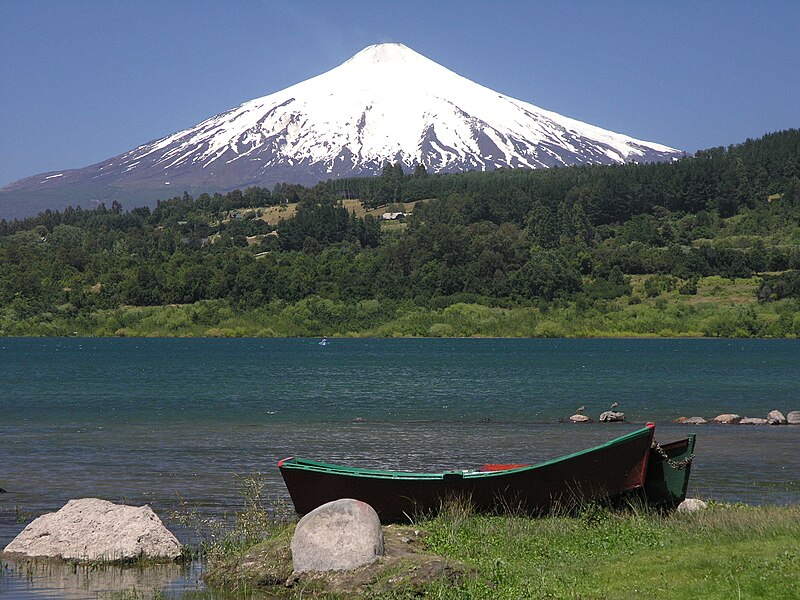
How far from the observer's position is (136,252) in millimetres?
185875

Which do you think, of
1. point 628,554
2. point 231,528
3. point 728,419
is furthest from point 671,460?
point 728,419

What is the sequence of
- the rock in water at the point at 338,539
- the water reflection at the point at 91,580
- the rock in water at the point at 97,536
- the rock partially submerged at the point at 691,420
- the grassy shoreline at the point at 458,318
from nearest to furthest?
1. the rock in water at the point at 338,539
2. the water reflection at the point at 91,580
3. the rock in water at the point at 97,536
4. the rock partially submerged at the point at 691,420
5. the grassy shoreline at the point at 458,318

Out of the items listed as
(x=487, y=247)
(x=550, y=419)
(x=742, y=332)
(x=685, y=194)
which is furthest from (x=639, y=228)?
(x=550, y=419)

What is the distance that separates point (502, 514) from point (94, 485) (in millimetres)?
11733

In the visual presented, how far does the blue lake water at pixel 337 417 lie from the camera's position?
2595 centimetres

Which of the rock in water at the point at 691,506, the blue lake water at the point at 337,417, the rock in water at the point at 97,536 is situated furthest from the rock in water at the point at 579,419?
the rock in water at the point at 97,536

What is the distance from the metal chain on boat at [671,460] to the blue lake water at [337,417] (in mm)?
5024

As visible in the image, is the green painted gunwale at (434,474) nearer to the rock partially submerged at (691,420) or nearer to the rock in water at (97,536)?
the rock in water at (97,536)

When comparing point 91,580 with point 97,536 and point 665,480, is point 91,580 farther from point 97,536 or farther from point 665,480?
point 665,480

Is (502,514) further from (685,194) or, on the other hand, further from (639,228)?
(685,194)

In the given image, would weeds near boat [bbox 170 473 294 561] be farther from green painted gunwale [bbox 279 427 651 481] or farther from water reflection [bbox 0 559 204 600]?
green painted gunwale [bbox 279 427 651 481]

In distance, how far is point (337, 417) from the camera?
153ft

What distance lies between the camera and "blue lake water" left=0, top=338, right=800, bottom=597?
2595 centimetres

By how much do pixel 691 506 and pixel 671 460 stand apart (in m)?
0.96
